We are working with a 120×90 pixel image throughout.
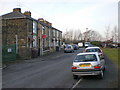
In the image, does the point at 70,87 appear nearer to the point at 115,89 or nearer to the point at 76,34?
the point at 115,89

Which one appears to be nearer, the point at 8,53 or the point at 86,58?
the point at 86,58

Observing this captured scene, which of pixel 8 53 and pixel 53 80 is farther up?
pixel 8 53

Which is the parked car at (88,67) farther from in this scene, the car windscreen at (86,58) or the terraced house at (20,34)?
the terraced house at (20,34)

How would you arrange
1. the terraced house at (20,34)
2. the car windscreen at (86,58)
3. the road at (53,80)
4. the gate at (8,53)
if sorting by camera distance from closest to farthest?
the road at (53,80)
the car windscreen at (86,58)
the gate at (8,53)
the terraced house at (20,34)

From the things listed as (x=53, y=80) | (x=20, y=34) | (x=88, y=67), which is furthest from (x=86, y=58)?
(x=20, y=34)

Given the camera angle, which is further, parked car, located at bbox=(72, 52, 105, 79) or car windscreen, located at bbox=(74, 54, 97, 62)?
car windscreen, located at bbox=(74, 54, 97, 62)

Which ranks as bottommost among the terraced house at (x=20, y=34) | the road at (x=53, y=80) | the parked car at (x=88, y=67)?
the road at (x=53, y=80)

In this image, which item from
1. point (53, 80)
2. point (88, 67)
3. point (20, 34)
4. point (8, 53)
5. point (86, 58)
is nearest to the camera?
point (88, 67)

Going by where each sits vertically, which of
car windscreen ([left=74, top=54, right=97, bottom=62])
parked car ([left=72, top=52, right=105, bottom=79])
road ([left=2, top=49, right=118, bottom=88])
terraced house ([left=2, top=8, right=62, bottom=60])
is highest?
terraced house ([left=2, top=8, right=62, bottom=60])

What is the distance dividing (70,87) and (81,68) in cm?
154

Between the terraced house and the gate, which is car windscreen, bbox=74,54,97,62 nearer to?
the gate

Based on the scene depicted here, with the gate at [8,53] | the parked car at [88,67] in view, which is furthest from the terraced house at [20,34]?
the parked car at [88,67]

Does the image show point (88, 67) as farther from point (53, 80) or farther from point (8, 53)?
point (8, 53)

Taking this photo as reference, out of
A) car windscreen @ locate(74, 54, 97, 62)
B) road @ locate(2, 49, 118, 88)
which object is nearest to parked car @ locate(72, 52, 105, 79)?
car windscreen @ locate(74, 54, 97, 62)
